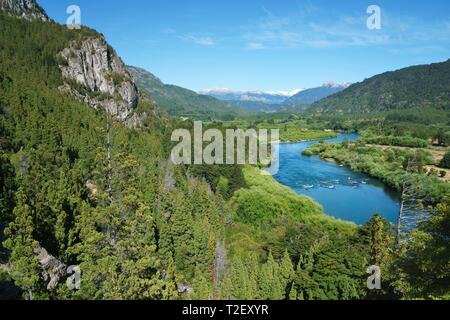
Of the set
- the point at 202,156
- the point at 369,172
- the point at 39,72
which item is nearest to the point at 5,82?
the point at 39,72

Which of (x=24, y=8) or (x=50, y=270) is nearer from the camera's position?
(x=50, y=270)

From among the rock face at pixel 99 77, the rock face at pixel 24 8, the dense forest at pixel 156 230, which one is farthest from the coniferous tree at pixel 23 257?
the rock face at pixel 24 8

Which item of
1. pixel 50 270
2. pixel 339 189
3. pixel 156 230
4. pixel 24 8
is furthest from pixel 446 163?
pixel 24 8

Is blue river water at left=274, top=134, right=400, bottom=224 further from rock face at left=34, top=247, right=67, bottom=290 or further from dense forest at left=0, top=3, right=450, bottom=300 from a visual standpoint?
rock face at left=34, top=247, right=67, bottom=290

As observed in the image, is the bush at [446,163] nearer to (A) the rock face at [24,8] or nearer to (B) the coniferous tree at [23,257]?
(B) the coniferous tree at [23,257]

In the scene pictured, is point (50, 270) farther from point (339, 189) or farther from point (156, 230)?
point (339, 189)

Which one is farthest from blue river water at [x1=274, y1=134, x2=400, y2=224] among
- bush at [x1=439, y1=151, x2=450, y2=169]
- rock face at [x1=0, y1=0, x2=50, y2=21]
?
rock face at [x1=0, y1=0, x2=50, y2=21]
